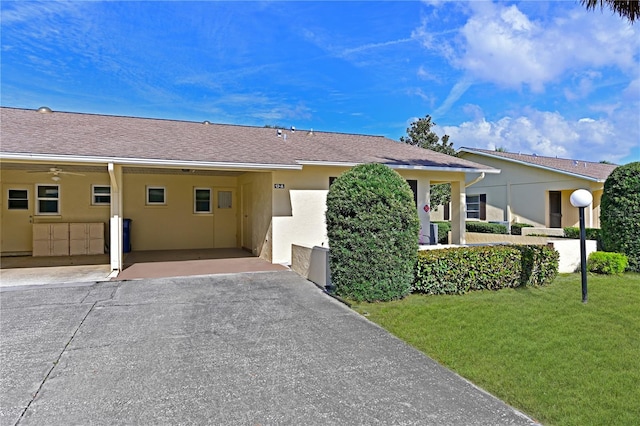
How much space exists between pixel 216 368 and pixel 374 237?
11.5 feet

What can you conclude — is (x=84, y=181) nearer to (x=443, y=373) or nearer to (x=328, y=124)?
(x=443, y=373)

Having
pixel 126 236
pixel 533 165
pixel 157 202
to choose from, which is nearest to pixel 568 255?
pixel 533 165

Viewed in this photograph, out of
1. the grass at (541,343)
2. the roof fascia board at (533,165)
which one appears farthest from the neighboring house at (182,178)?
the roof fascia board at (533,165)

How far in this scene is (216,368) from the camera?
4.17 meters

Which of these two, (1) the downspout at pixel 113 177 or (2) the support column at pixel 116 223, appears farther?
(2) the support column at pixel 116 223

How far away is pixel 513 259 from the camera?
789 cm

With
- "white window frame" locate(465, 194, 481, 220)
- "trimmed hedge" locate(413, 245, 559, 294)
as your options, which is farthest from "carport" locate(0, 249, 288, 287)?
"white window frame" locate(465, 194, 481, 220)

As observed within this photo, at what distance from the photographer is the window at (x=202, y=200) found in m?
14.1

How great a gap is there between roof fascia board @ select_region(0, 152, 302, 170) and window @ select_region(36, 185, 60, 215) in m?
5.59

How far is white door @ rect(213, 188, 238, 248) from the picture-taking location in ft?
47.3

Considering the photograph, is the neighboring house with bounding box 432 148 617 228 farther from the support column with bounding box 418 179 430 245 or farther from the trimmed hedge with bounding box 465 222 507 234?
the support column with bounding box 418 179 430 245

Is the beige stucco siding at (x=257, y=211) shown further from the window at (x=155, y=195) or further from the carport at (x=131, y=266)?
the window at (x=155, y=195)

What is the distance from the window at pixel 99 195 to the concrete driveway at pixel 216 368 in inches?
268

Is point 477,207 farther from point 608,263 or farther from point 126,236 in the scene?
point 126,236
